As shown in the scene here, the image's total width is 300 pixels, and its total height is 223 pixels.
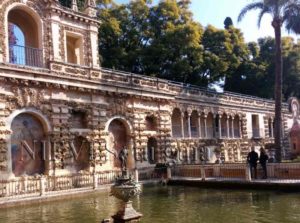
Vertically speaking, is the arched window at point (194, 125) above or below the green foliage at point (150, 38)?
below

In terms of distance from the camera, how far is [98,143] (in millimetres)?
23516

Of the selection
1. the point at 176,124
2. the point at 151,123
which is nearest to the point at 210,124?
the point at 176,124

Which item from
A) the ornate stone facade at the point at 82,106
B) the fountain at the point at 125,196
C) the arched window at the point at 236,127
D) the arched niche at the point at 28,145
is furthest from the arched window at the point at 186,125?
the fountain at the point at 125,196

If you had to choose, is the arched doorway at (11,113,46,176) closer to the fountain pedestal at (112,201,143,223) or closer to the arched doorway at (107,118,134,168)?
the arched doorway at (107,118,134,168)

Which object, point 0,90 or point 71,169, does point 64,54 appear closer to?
point 0,90

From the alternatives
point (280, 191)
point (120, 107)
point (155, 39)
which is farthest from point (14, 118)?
point (155, 39)

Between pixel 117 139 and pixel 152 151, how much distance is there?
3372 mm

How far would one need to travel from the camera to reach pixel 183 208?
13.9m

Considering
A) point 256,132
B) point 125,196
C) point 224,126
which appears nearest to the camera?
point 125,196

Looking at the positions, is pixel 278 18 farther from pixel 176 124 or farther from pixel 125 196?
pixel 125 196

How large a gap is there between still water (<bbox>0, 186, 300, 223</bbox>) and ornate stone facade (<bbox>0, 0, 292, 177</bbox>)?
4707mm

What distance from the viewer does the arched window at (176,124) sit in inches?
1234

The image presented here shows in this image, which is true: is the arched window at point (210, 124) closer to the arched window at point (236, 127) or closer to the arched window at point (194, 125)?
the arched window at point (194, 125)

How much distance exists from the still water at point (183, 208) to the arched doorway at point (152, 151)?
9215mm
